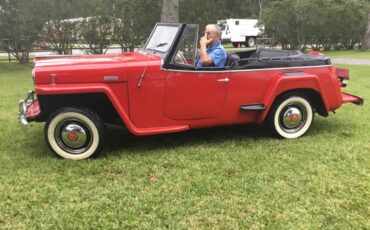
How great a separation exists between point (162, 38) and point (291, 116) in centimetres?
189

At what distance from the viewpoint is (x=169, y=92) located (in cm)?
484

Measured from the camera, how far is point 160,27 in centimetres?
563

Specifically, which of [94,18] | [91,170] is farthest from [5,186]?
[94,18]

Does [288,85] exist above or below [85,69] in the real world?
below

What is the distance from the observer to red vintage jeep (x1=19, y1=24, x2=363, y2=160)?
4609 mm

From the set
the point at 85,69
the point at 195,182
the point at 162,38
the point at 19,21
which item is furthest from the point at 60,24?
the point at 195,182

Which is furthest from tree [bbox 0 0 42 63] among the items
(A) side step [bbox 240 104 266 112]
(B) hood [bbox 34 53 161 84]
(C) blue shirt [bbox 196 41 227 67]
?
(A) side step [bbox 240 104 266 112]

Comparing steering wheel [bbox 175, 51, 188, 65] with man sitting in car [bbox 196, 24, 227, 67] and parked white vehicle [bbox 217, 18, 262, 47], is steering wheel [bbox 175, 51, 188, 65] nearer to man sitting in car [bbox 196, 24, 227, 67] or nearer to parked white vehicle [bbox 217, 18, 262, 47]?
man sitting in car [bbox 196, 24, 227, 67]

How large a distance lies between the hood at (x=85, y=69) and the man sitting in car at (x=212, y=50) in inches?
23.7

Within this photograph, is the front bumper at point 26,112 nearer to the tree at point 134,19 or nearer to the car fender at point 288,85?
the car fender at point 288,85

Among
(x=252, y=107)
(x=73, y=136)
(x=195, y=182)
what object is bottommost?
(x=195, y=182)

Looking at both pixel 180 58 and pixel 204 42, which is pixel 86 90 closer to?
pixel 180 58

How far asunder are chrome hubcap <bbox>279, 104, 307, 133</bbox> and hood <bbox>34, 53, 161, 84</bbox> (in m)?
1.78

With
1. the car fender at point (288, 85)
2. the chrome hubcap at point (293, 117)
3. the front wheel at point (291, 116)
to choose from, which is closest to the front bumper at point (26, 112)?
the car fender at point (288, 85)
